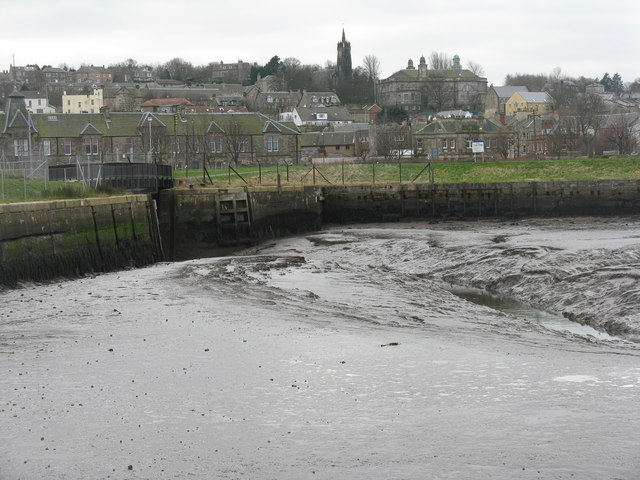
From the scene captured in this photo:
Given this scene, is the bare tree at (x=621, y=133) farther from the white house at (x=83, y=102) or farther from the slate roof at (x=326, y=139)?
the white house at (x=83, y=102)

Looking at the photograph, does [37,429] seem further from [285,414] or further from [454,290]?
[454,290]

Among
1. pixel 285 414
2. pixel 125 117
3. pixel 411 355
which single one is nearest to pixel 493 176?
pixel 125 117

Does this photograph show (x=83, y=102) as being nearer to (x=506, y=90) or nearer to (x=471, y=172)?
(x=506, y=90)

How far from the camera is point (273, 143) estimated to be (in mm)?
89500

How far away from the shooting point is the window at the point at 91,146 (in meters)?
84.2

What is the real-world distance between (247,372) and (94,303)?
320 inches

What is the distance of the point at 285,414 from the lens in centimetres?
1259

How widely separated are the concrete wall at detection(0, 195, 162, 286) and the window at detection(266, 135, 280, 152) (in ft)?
182

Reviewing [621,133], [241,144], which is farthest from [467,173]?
[621,133]

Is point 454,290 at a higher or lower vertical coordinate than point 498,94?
lower

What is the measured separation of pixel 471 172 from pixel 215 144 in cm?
3309

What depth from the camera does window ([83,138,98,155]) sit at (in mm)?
84188

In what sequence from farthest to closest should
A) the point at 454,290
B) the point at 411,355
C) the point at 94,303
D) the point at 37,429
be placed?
the point at 454,290, the point at 94,303, the point at 411,355, the point at 37,429

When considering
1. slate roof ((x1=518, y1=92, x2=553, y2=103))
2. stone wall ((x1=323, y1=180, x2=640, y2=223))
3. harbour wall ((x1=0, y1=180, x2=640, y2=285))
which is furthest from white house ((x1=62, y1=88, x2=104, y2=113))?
harbour wall ((x1=0, y1=180, x2=640, y2=285))
